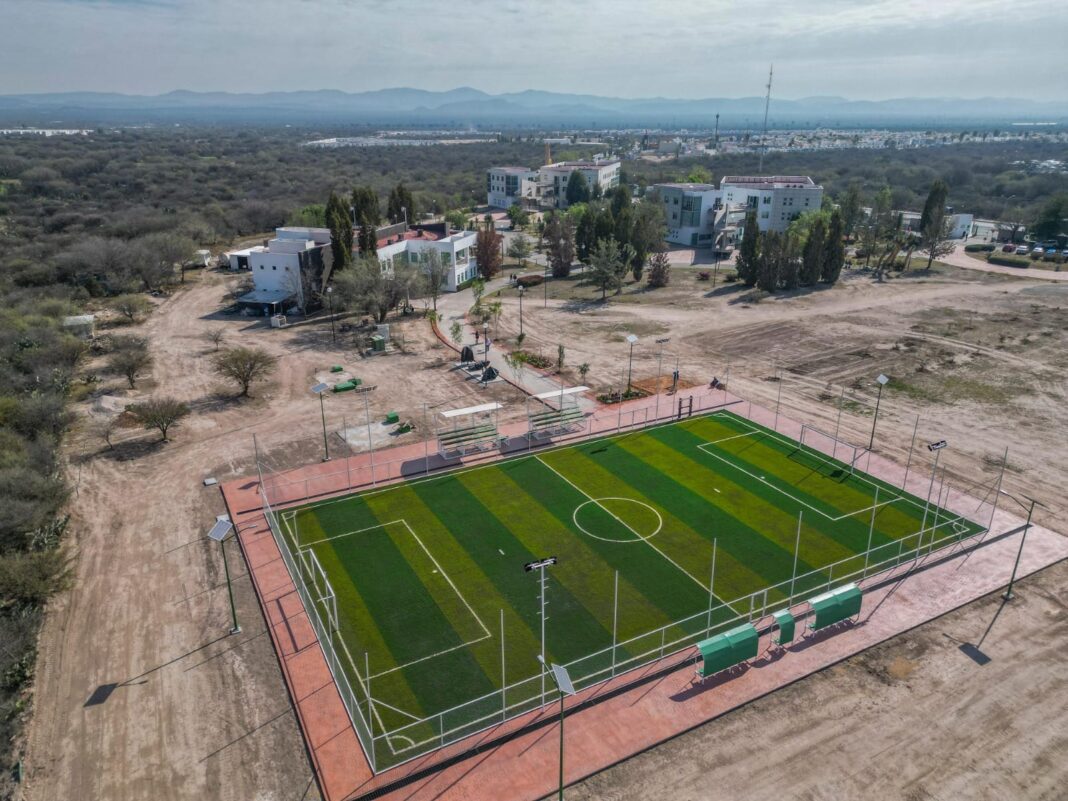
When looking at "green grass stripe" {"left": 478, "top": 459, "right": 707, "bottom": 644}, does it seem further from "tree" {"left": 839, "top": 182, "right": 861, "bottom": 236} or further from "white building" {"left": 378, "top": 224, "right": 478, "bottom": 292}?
"tree" {"left": 839, "top": 182, "right": 861, "bottom": 236}

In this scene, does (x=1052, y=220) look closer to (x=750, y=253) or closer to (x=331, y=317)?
(x=750, y=253)

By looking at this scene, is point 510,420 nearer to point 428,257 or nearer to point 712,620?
point 712,620

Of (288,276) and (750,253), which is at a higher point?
(750,253)

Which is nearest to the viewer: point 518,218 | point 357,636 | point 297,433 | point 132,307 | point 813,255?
point 357,636

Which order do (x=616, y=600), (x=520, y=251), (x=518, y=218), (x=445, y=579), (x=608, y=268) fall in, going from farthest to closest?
(x=518, y=218), (x=520, y=251), (x=608, y=268), (x=445, y=579), (x=616, y=600)

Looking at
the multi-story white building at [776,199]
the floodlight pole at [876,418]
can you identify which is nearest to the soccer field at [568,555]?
the floodlight pole at [876,418]

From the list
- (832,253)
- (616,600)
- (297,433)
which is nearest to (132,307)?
(297,433)
